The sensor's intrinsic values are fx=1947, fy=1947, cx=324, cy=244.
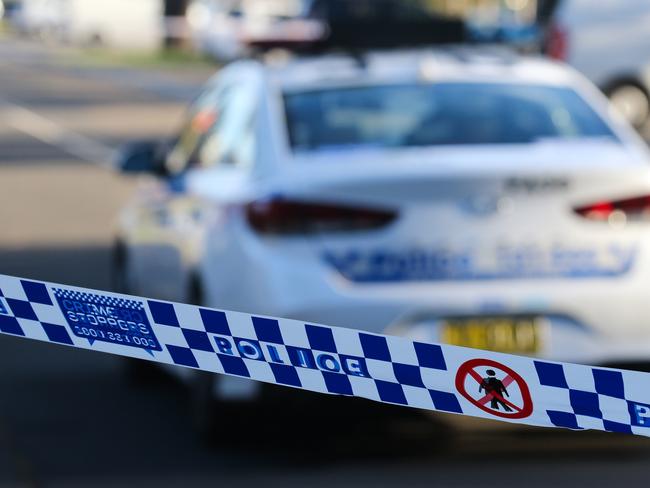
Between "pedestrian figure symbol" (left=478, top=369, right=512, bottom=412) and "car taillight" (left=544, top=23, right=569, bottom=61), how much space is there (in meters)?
21.6

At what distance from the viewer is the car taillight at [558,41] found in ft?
82.1

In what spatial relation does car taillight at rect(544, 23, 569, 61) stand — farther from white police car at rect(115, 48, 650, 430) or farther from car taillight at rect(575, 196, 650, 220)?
car taillight at rect(575, 196, 650, 220)

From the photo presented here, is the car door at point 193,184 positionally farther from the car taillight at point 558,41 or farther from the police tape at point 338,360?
the car taillight at point 558,41

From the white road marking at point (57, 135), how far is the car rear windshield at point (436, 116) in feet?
42.6

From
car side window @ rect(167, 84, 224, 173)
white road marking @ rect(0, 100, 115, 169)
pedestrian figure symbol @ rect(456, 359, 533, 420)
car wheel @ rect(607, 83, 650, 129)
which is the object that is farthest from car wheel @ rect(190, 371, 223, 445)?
car wheel @ rect(607, 83, 650, 129)

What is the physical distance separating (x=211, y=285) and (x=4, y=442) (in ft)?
3.25

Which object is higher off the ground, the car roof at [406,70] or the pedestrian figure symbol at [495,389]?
the pedestrian figure symbol at [495,389]

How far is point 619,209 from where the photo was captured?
22.3 feet

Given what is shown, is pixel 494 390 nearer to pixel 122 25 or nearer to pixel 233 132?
pixel 233 132

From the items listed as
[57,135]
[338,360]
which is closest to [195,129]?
[338,360]

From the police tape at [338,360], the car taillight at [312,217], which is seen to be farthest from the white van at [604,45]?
the police tape at [338,360]

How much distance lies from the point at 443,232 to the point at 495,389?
286 centimetres

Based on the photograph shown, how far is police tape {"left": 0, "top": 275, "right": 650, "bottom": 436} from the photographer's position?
371 cm

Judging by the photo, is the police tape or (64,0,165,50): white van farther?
(64,0,165,50): white van
